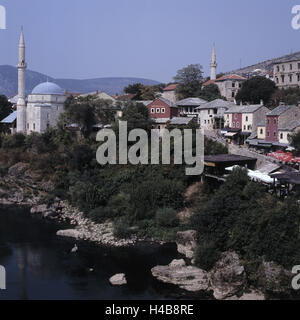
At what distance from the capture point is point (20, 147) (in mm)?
34719

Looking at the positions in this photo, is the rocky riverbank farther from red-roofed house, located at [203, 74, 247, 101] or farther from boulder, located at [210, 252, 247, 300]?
red-roofed house, located at [203, 74, 247, 101]

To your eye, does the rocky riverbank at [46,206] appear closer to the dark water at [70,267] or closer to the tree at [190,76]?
the dark water at [70,267]

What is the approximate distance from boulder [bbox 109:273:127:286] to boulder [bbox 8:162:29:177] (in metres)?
16.7

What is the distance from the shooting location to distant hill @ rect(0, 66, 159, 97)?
8038 cm

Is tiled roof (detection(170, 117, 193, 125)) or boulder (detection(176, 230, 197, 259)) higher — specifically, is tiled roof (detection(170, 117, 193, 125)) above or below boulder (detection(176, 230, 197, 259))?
above

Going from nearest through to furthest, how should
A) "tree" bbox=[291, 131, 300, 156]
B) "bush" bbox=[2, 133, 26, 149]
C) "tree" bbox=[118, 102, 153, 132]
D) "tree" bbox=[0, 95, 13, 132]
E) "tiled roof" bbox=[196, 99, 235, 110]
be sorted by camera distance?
"tree" bbox=[291, 131, 300, 156], "tree" bbox=[118, 102, 153, 132], "tiled roof" bbox=[196, 99, 235, 110], "bush" bbox=[2, 133, 26, 149], "tree" bbox=[0, 95, 13, 132]

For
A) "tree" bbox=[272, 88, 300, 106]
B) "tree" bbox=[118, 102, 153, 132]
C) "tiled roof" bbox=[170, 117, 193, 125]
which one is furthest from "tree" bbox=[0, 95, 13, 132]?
"tree" bbox=[272, 88, 300, 106]

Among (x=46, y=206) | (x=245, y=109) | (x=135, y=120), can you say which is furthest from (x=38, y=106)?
(x=245, y=109)

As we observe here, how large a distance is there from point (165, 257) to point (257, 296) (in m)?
4.78

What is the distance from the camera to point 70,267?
18484 mm

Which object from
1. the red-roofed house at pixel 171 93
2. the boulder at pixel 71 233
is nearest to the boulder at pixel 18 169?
the boulder at pixel 71 233

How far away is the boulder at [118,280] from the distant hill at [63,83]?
26.2 metres

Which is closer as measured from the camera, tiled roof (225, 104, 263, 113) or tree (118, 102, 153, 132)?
tree (118, 102, 153, 132)

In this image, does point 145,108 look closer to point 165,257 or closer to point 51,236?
point 51,236
